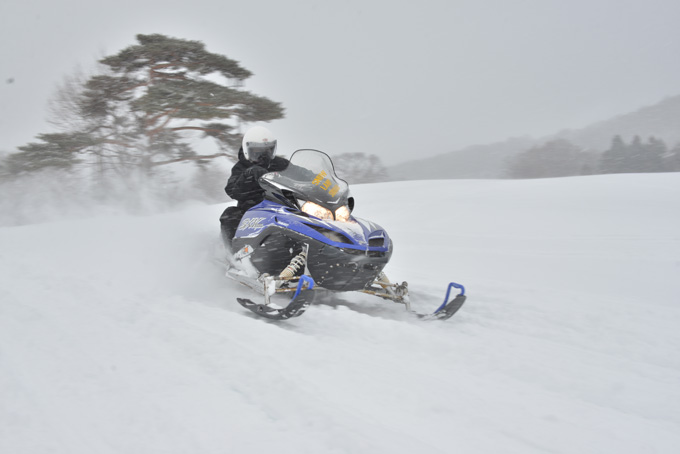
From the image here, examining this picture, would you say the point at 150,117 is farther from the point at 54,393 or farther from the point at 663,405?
the point at 663,405

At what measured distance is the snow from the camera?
1916mm

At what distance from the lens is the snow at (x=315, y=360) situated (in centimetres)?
192

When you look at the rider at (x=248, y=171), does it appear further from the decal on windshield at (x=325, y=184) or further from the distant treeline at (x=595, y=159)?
the distant treeline at (x=595, y=159)

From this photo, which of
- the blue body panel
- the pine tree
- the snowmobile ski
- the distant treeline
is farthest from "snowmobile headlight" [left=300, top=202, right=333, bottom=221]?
the distant treeline

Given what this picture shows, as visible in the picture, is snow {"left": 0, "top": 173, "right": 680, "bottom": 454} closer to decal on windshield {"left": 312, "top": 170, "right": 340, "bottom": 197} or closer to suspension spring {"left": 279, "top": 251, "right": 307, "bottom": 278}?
suspension spring {"left": 279, "top": 251, "right": 307, "bottom": 278}

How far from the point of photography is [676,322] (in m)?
3.97

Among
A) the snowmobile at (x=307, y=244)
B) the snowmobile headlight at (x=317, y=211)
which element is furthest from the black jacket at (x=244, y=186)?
the snowmobile headlight at (x=317, y=211)

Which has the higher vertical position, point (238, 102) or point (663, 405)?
point (238, 102)

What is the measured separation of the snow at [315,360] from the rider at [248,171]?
0.57m

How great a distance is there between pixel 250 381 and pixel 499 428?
1182 mm

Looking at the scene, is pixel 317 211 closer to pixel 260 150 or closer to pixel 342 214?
pixel 342 214

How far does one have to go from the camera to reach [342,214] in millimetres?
3975

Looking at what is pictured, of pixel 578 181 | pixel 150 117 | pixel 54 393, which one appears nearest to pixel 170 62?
pixel 150 117

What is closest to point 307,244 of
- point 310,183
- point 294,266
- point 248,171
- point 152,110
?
point 294,266
